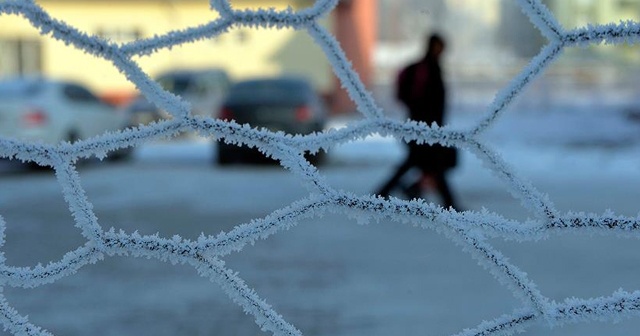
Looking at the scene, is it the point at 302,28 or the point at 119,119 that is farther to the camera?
the point at 119,119

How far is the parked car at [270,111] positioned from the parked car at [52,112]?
144 cm

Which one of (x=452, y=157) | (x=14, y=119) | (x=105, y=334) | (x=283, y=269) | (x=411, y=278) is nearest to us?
(x=105, y=334)

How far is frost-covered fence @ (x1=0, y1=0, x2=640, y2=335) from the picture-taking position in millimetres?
1531

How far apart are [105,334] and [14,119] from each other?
25.2 ft

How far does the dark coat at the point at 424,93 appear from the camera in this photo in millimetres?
6438

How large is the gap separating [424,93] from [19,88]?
7.12 metres

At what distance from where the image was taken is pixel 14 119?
10883mm

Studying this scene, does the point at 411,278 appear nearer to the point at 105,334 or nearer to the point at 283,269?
the point at 283,269

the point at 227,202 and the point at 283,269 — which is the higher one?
the point at 227,202

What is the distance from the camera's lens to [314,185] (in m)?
1.57

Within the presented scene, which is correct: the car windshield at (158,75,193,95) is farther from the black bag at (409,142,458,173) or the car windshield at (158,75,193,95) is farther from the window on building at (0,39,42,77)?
the black bag at (409,142,458,173)

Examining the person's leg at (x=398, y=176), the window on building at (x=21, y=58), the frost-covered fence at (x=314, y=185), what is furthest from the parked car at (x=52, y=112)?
the window on building at (x=21, y=58)

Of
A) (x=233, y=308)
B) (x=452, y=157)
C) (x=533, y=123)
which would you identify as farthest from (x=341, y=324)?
(x=533, y=123)

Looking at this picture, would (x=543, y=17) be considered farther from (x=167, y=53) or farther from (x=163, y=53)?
(x=167, y=53)
